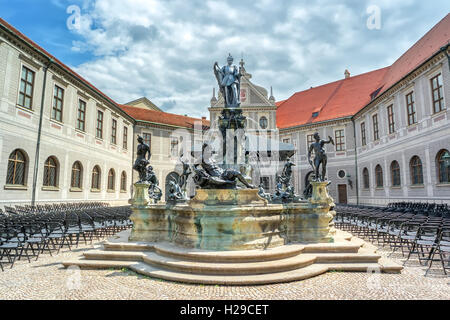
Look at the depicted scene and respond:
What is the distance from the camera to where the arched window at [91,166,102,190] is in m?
21.9

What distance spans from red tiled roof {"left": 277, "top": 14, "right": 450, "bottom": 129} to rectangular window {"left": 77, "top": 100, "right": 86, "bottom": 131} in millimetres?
20973

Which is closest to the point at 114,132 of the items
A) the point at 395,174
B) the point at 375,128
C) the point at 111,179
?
the point at 111,179

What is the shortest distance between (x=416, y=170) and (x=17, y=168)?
22928mm

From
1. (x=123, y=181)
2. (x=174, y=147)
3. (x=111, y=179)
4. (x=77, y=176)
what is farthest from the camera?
(x=174, y=147)

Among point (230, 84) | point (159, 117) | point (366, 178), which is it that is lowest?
point (366, 178)

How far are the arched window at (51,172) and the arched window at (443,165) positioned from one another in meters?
22.2

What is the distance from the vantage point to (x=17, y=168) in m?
14.6

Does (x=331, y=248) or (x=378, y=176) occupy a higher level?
(x=378, y=176)

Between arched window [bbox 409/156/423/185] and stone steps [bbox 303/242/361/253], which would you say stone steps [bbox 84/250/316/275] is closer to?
stone steps [bbox 303/242/361/253]

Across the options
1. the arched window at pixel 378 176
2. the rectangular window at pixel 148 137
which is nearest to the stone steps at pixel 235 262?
the arched window at pixel 378 176

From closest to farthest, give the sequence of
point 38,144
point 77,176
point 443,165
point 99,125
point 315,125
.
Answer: point 443,165
point 38,144
point 77,176
point 99,125
point 315,125

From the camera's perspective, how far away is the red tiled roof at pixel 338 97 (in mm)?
25797

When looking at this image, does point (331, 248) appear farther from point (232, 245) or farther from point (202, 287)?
point (202, 287)

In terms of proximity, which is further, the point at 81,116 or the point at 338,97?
the point at 338,97
